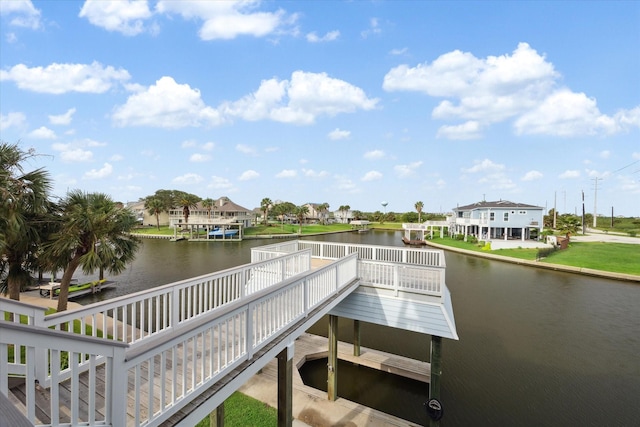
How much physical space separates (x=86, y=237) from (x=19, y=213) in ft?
6.95

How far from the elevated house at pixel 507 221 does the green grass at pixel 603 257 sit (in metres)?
5.71

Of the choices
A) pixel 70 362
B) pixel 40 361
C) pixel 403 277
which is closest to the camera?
pixel 70 362

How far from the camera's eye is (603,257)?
25.3 meters

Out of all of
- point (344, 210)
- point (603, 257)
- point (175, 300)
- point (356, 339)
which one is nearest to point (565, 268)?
point (603, 257)

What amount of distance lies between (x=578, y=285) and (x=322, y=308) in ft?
71.4

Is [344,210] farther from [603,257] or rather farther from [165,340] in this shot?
[165,340]

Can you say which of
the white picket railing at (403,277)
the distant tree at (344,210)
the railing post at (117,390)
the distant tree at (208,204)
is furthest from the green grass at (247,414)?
the distant tree at (344,210)

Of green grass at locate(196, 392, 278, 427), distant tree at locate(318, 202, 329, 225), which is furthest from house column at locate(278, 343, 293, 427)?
distant tree at locate(318, 202, 329, 225)

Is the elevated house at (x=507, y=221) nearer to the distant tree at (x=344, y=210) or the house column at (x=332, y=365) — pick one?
the house column at (x=332, y=365)

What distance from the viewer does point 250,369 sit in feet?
13.1

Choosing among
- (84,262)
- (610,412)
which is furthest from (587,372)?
(84,262)

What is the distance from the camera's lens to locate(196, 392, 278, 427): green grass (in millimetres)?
6461

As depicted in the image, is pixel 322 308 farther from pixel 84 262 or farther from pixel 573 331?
pixel 573 331

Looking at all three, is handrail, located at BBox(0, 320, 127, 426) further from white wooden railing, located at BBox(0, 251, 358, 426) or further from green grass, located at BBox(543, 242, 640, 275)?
green grass, located at BBox(543, 242, 640, 275)
